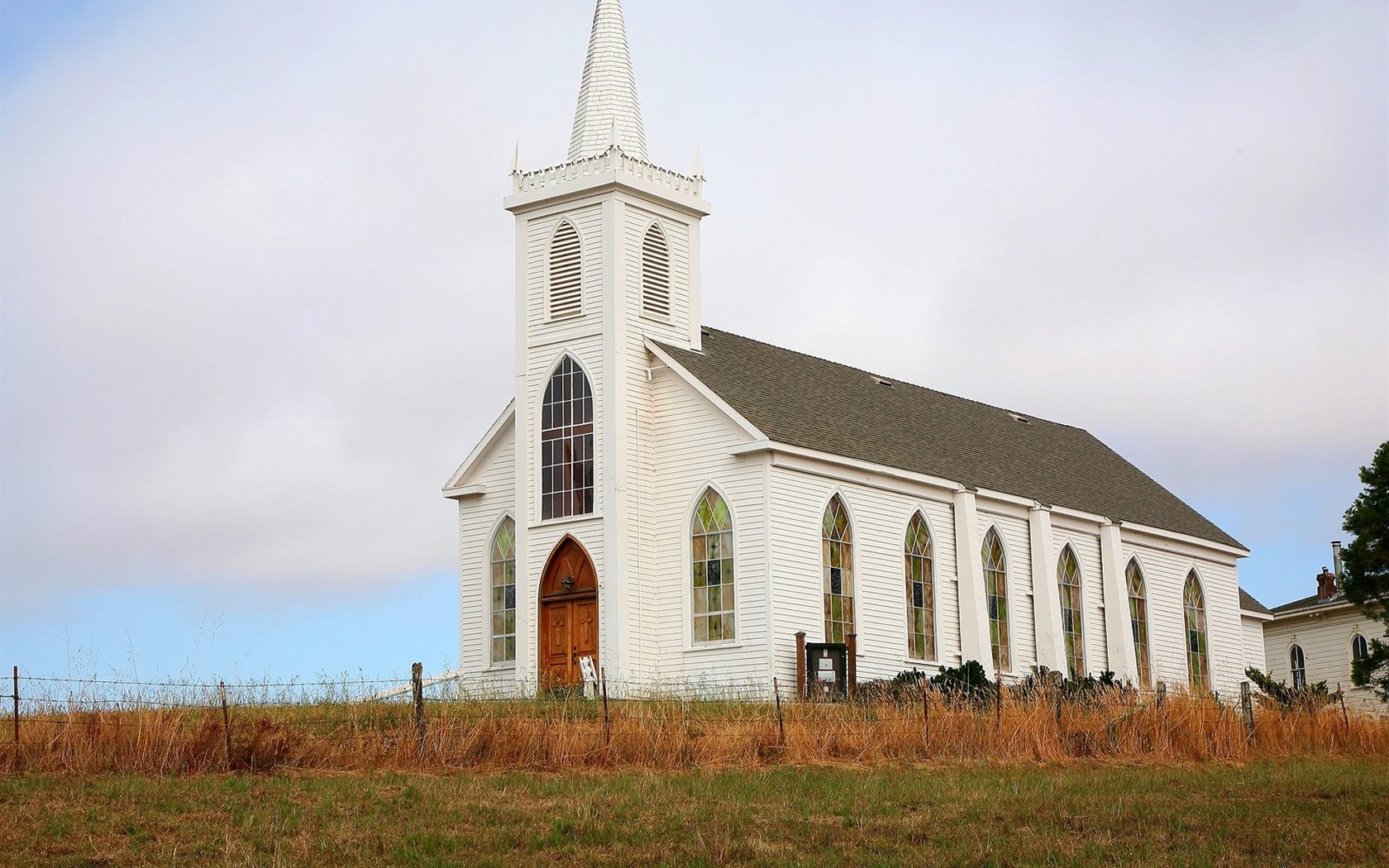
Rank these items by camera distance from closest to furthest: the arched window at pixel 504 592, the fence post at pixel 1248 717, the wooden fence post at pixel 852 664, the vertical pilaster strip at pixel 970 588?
the fence post at pixel 1248 717 < the wooden fence post at pixel 852 664 < the arched window at pixel 504 592 < the vertical pilaster strip at pixel 970 588

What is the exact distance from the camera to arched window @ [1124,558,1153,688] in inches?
1841

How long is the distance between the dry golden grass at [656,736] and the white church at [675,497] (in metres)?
5.82

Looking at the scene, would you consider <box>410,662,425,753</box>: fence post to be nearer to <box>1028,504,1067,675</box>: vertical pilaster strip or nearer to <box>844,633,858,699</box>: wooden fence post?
<box>844,633,858,699</box>: wooden fence post

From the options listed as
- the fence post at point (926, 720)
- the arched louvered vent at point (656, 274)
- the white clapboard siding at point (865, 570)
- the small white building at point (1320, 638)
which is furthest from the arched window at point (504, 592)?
the small white building at point (1320, 638)

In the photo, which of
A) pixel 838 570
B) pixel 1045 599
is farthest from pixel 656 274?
pixel 1045 599

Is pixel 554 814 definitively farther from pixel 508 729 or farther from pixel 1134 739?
pixel 1134 739

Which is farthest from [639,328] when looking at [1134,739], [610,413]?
[1134,739]

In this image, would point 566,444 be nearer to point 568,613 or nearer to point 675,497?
point 675,497

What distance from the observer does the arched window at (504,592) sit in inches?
1549

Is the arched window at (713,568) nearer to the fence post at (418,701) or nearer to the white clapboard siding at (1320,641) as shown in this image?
the fence post at (418,701)

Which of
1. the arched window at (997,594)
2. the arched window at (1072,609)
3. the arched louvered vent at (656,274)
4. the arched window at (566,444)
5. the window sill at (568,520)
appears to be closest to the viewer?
the window sill at (568,520)

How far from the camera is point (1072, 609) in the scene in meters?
45.4

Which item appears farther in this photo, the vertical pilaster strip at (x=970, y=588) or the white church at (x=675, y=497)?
the vertical pilaster strip at (x=970, y=588)

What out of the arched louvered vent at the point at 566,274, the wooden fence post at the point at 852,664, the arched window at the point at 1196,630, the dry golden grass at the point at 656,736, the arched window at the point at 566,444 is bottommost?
the dry golden grass at the point at 656,736
